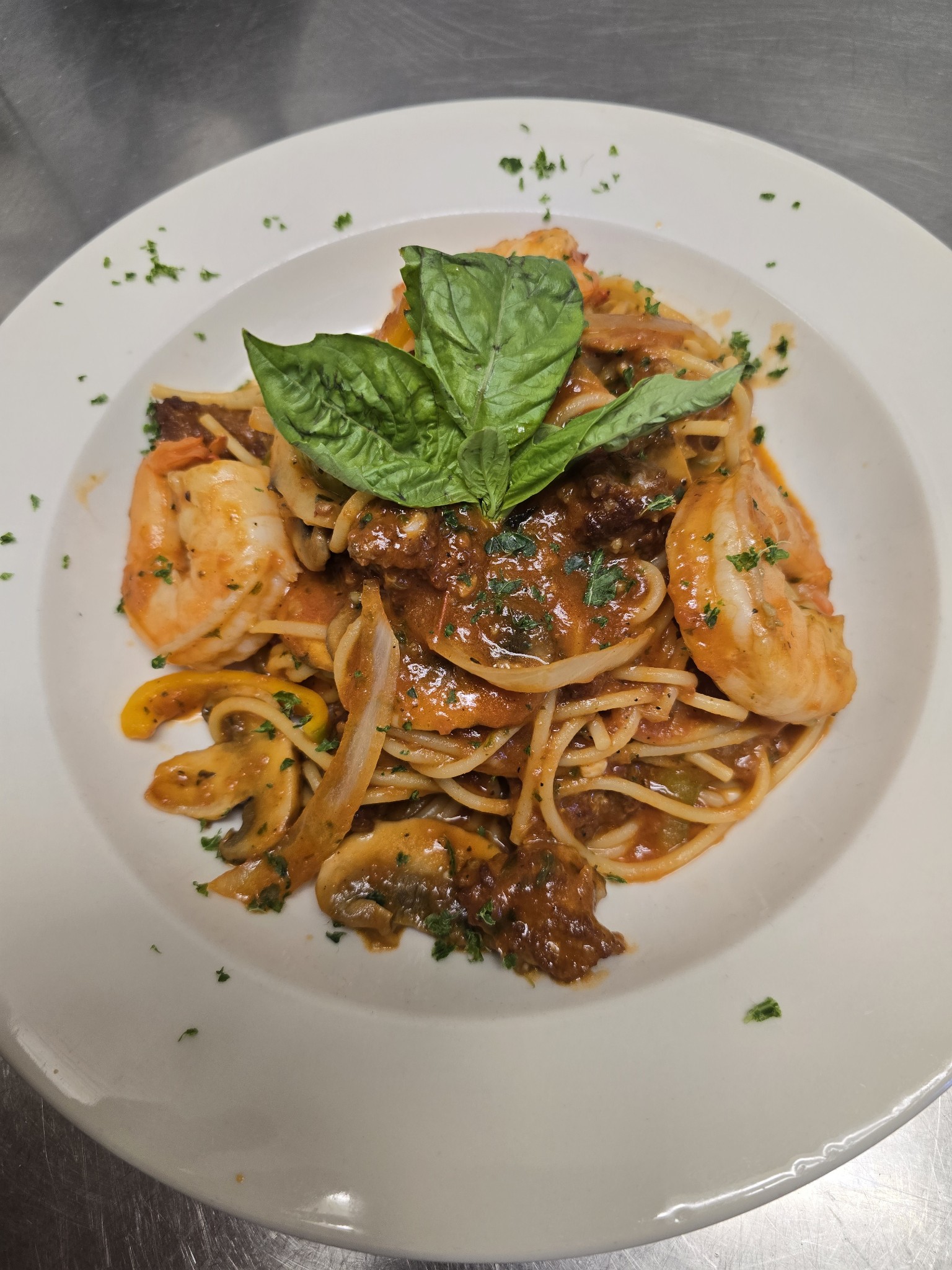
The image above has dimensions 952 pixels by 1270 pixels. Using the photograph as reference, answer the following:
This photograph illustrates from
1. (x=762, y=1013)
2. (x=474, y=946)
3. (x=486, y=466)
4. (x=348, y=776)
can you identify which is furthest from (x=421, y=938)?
(x=486, y=466)

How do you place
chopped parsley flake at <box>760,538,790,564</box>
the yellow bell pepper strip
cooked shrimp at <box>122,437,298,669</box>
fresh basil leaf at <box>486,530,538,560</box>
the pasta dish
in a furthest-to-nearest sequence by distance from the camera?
the yellow bell pepper strip < cooked shrimp at <box>122,437,298,669</box> < fresh basil leaf at <box>486,530,538,560</box> < chopped parsley flake at <box>760,538,790,564</box> < the pasta dish

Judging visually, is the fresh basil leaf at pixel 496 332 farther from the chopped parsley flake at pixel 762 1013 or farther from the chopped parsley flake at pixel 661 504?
the chopped parsley flake at pixel 762 1013

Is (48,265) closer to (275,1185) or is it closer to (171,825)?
(171,825)

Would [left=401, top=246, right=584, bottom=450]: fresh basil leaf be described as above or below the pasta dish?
above

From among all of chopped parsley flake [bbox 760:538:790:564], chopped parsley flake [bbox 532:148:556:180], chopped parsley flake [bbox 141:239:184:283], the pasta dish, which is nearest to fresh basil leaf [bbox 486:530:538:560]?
the pasta dish

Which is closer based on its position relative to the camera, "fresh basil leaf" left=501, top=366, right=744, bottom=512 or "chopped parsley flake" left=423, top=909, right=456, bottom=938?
"fresh basil leaf" left=501, top=366, right=744, bottom=512

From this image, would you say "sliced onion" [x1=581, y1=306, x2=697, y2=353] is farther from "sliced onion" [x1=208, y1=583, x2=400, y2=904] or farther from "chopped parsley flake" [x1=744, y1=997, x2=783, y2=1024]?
"chopped parsley flake" [x1=744, y1=997, x2=783, y2=1024]

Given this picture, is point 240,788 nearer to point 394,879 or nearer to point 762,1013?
point 394,879
